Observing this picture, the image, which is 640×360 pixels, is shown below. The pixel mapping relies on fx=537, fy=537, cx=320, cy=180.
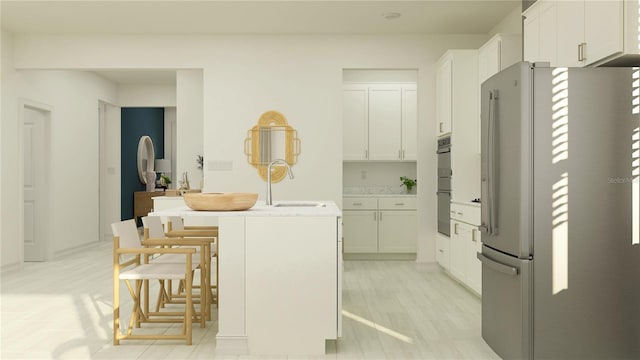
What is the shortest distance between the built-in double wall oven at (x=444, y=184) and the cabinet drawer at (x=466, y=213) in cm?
28

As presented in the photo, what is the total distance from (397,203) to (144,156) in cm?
575

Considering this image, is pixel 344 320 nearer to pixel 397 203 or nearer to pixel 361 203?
pixel 361 203

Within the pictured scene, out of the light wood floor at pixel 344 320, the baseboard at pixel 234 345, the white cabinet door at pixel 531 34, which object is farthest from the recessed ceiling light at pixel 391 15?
the baseboard at pixel 234 345

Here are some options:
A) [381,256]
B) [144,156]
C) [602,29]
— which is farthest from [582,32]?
[144,156]

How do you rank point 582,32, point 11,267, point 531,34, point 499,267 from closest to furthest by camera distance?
point 499,267 < point 582,32 < point 531,34 < point 11,267

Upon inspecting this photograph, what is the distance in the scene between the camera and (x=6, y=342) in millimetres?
3404

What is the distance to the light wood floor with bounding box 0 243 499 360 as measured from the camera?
10.6 ft

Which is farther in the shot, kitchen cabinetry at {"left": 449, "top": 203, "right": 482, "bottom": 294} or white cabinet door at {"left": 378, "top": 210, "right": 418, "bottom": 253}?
white cabinet door at {"left": 378, "top": 210, "right": 418, "bottom": 253}

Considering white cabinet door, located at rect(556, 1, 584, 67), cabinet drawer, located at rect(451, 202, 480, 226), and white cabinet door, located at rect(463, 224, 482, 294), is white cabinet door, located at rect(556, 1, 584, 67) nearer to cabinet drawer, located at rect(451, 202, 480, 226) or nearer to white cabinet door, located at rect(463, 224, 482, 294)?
cabinet drawer, located at rect(451, 202, 480, 226)

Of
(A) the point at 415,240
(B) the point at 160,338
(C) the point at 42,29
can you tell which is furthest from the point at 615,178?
(C) the point at 42,29

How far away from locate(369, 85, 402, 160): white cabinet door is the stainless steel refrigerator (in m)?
4.35

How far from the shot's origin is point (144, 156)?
10.5 m

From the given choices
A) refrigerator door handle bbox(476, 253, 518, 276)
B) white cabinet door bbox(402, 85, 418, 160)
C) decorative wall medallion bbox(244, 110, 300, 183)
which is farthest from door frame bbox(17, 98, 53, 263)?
refrigerator door handle bbox(476, 253, 518, 276)

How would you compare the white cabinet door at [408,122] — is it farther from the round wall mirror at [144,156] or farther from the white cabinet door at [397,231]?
the round wall mirror at [144,156]
